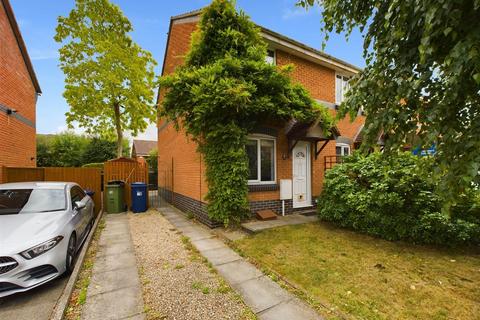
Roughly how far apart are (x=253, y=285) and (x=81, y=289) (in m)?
2.59

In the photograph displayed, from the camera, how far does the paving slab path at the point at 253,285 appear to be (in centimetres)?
285

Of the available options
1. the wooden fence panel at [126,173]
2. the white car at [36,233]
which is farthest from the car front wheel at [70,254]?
the wooden fence panel at [126,173]

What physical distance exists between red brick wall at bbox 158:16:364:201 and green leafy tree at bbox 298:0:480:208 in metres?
5.08

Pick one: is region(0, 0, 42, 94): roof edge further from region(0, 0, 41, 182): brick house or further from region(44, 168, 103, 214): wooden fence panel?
region(44, 168, 103, 214): wooden fence panel

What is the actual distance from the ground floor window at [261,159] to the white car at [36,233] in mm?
4582

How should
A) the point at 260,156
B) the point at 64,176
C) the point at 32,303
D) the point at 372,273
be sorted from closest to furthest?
1. the point at 32,303
2. the point at 372,273
3. the point at 260,156
4. the point at 64,176

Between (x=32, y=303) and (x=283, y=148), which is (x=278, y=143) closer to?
(x=283, y=148)

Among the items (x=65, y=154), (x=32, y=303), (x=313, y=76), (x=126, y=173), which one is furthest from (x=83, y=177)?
(x=65, y=154)

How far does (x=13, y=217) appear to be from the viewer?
12.8 ft

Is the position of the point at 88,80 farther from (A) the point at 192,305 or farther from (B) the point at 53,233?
(A) the point at 192,305

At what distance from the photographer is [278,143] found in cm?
780

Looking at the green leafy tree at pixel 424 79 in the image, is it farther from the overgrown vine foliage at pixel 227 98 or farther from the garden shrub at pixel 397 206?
the overgrown vine foliage at pixel 227 98

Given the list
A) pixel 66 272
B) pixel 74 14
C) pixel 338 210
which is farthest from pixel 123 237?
pixel 74 14

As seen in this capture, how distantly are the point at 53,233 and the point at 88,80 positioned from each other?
17.0 metres
